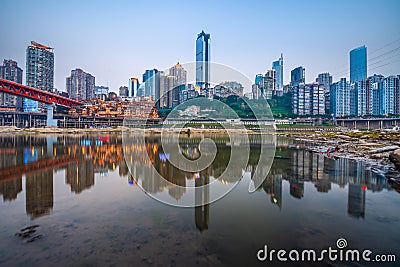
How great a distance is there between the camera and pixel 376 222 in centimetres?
682

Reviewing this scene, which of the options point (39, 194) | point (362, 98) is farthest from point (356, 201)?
point (362, 98)

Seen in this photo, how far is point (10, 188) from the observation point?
10125 mm

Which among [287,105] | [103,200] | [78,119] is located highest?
[287,105]

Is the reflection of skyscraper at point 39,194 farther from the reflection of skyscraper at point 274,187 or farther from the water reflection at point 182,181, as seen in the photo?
the reflection of skyscraper at point 274,187

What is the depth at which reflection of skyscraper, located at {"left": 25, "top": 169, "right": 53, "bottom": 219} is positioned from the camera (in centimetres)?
767

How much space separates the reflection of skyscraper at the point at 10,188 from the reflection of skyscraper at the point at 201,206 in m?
7.48

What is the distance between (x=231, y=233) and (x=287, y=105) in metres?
170

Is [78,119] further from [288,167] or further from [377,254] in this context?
[377,254]

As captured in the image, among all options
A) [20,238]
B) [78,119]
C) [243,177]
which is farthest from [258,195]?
[78,119]

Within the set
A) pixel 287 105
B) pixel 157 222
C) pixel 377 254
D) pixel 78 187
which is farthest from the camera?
pixel 287 105

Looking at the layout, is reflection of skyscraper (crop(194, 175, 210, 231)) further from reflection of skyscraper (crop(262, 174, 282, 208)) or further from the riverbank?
the riverbank

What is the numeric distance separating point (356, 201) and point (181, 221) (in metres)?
7.28

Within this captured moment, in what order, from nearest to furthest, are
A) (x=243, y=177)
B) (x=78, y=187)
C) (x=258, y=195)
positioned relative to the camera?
1. (x=258, y=195)
2. (x=78, y=187)
3. (x=243, y=177)

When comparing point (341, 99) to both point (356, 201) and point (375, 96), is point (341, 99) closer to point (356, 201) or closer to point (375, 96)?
point (375, 96)
